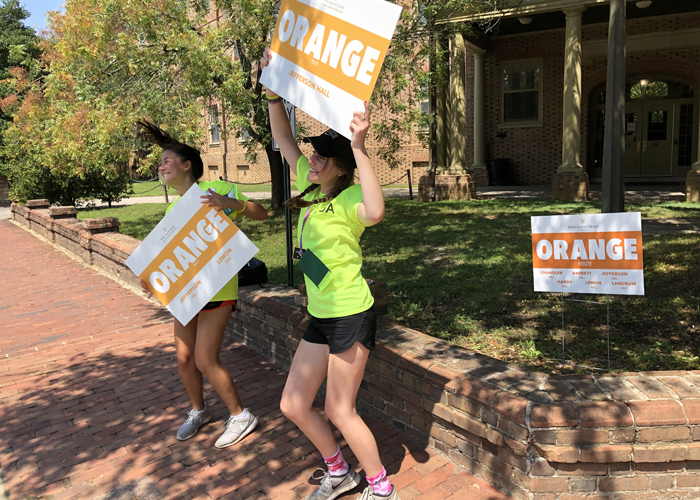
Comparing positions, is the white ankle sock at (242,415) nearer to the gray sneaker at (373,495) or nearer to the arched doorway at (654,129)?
the gray sneaker at (373,495)

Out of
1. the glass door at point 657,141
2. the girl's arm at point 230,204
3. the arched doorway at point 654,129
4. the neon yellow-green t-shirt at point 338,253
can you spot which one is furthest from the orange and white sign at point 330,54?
the glass door at point 657,141

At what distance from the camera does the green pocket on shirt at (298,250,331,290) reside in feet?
9.00

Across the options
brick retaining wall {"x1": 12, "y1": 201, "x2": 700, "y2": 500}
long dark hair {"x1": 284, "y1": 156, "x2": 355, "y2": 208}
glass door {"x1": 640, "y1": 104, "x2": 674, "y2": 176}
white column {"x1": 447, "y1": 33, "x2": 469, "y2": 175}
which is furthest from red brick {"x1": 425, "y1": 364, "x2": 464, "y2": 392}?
glass door {"x1": 640, "y1": 104, "x2": 674, "y2": 176}

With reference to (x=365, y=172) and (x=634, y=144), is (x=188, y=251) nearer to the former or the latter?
(x=365, y=172)

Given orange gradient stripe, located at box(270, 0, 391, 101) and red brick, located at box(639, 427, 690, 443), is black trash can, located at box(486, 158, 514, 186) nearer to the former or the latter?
orange gradient stripe, located at box(270, 0, 391, 101)

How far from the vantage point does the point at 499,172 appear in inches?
755

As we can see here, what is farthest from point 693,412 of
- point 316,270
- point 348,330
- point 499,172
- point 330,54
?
point 499,172

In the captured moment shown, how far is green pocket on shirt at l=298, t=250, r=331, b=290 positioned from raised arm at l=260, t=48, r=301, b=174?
64cm

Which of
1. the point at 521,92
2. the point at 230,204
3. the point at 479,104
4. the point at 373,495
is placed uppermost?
the point at 521,92

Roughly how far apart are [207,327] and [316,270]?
46.8 inches

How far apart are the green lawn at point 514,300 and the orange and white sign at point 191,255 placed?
1993 mm

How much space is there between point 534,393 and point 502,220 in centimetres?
781

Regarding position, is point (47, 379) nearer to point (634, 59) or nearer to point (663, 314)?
point (663, 314)

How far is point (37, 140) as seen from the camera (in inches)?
461
